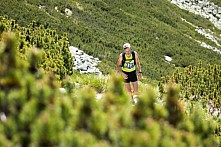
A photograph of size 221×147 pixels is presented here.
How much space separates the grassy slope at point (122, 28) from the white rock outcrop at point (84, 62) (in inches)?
20.9

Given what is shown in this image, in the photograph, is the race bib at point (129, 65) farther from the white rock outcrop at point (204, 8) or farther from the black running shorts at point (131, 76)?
the white rock outcrop at point (204, 8)

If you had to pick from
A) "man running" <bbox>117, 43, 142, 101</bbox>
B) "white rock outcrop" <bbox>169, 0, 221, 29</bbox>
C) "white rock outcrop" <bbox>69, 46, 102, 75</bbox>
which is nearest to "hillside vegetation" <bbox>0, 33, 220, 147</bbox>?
"man running" <bbox>117, 43, 142, 101</bbox>

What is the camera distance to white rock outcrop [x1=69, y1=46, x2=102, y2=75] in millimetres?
21578

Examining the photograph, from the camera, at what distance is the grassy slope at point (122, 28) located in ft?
85.4

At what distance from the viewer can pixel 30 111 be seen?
9.64 feet

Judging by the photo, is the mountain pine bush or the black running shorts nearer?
the black running shorts

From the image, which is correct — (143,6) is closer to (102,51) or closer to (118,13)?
(118,13)

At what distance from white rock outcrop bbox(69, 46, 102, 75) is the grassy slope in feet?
1.74

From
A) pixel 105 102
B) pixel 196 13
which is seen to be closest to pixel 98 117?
pixel 105 102

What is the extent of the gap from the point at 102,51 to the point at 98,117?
2373 centimetres

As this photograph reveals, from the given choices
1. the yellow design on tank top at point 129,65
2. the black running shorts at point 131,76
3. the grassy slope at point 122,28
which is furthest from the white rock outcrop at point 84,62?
the yellow design on tank top at point 129,65

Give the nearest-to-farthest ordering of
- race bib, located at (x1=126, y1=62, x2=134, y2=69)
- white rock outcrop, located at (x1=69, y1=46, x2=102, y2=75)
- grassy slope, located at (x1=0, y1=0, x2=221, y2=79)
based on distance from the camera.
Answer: race bib, located at (x1=126, y1=62, x2=134, y2=69)
white rock outcrop, located at (x1=69, y1=46, x2=102, y2=75)
grassy slope, located at (x1=0, y1=0, x2=221, y2=79)

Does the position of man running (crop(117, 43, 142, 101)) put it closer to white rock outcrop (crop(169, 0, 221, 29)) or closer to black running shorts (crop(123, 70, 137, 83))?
black running shorts (crop(123, 70, 137, 83))

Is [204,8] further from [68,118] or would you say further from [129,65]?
[68,118]
